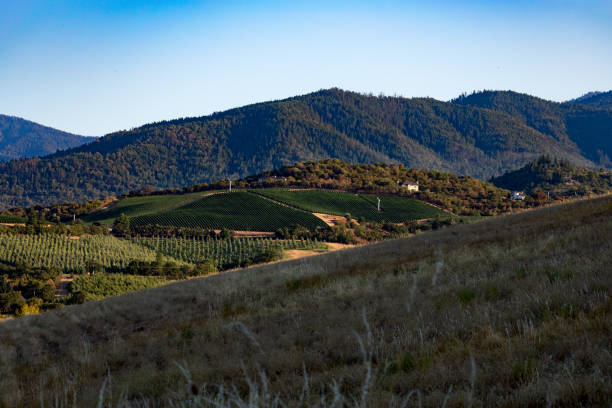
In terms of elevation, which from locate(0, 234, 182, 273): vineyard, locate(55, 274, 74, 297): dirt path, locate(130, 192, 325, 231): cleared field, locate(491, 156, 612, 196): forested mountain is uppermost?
locate(491, 156, 612, 196): forested mountain

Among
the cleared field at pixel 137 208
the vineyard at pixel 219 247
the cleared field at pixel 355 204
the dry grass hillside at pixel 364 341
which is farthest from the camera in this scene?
the cleared field at pixel 137 208

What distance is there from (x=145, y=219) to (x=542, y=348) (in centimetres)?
9073

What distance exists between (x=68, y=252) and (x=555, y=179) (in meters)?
148

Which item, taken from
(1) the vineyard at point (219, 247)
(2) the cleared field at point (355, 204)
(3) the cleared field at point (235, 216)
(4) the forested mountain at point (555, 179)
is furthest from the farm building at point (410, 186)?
(1) the vineyard at point (219, 247)

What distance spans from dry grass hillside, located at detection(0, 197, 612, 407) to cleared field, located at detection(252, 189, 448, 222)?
268 feet

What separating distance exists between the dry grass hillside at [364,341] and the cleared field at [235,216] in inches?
2851

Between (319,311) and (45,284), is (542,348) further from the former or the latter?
(45,284)

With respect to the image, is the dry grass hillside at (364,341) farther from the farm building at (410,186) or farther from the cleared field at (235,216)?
the farm building at (410,186)

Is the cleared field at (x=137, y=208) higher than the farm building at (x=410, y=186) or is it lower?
lower

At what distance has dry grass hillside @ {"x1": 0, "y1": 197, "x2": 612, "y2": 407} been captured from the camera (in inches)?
163

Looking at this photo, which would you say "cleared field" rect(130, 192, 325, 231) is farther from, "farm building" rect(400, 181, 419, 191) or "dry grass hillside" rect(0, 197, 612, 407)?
"dry grass hillside" rect(0, 197, 612, 407)

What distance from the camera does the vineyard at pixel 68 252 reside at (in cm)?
5744

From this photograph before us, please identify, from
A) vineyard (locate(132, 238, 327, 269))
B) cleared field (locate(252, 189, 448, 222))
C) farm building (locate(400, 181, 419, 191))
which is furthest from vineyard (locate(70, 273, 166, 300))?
farm building (locate(400, 181, 419, 191))

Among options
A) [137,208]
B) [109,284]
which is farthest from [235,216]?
[109,284]
